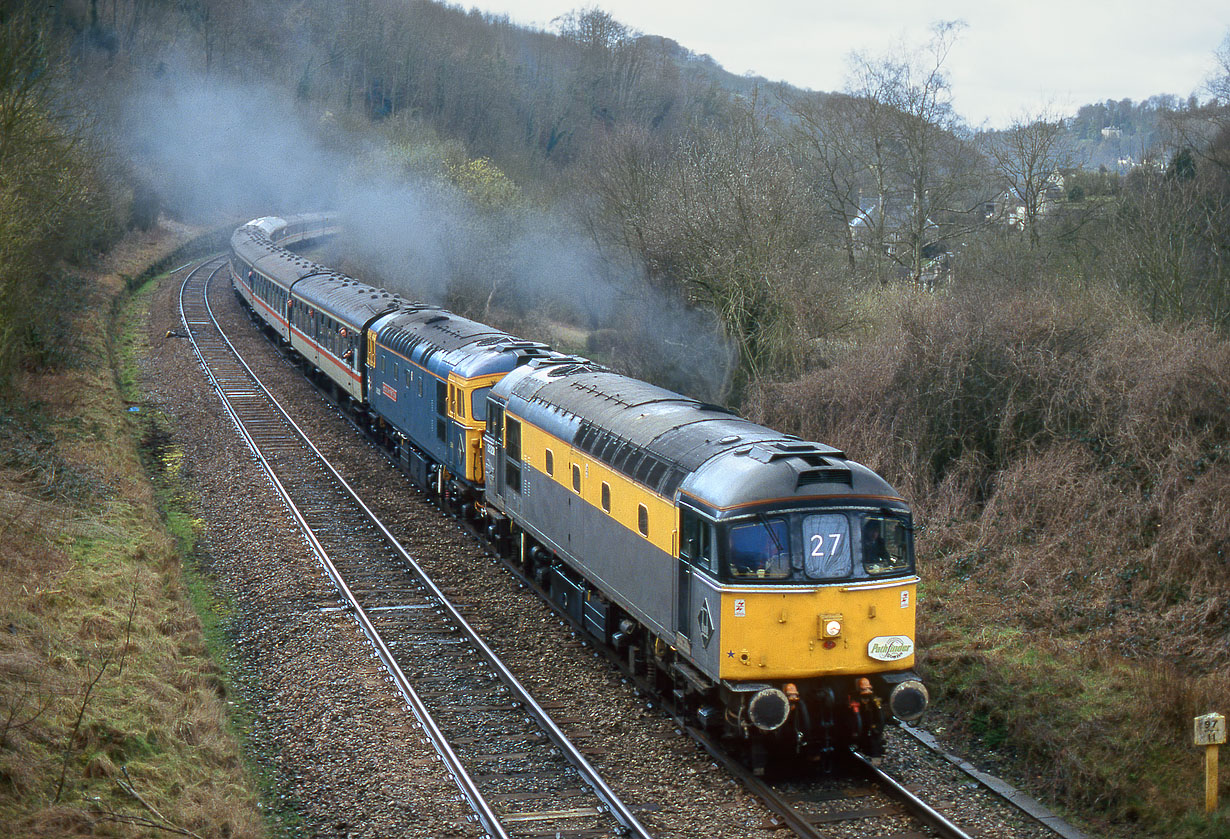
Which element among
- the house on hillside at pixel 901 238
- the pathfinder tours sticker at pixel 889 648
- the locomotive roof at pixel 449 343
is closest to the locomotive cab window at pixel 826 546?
the pathfinder tours sticker at pixel 889 648

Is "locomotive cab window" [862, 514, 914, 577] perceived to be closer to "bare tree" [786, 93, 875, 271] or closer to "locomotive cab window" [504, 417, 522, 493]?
"locomotive cab window" [504, 417, 522, 493]

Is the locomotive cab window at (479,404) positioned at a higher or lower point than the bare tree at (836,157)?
lower

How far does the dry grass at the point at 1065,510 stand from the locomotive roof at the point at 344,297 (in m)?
11.3

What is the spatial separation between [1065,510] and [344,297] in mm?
20296

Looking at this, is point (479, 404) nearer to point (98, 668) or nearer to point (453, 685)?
point (453, 685)

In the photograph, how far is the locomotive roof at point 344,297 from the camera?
26.7 m

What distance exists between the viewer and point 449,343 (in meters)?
20.4

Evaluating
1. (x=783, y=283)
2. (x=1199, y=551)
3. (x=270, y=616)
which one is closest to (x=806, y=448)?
(x=1199, y=551)

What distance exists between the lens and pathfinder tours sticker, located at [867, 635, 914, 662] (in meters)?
9.72

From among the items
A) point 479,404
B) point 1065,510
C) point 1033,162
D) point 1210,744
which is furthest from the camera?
point 1033,162

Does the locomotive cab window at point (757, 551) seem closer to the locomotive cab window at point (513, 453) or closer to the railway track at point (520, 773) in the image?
the railway track at point (520, 773)

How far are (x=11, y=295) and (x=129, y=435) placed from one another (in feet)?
13.8

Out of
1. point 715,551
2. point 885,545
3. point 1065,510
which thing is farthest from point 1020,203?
point 715,551

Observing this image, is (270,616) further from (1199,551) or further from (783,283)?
(783,283)
